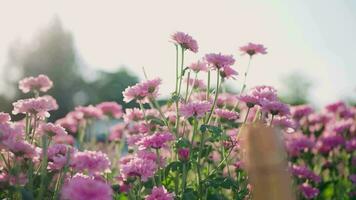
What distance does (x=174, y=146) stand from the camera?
311 cm

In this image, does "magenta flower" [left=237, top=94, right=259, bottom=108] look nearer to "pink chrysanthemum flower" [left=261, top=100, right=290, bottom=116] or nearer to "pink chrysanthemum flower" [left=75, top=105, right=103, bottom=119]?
"pink chrysanthemum flower" [left=261, top=100, right=290, bottom=116]

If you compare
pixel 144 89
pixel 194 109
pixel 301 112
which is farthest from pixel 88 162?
pixel 301 112

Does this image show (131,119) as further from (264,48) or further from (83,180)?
(83,180)

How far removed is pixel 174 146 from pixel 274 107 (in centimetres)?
63

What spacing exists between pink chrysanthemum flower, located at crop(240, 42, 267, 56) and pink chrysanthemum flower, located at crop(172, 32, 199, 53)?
0.65 meters

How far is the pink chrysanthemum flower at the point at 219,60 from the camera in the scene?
3.41 m

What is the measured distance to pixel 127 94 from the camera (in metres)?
3.48

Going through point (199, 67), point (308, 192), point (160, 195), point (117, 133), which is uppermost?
point (199, 67)

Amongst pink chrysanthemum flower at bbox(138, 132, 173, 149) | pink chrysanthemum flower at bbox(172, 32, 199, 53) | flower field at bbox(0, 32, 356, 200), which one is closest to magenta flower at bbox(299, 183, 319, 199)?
flower field at bbox(0, 32, 356, 200)

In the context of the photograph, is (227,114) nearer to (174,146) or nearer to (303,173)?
(174,146)

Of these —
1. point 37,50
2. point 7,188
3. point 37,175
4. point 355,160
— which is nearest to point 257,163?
point 7,188

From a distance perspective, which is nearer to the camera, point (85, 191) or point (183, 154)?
point (85, 191)

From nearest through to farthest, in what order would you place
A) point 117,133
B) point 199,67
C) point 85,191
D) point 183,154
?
point 85,191, point 183,154, point 199,67, point 117,133

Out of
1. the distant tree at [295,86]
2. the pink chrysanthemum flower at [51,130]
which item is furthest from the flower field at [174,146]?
the distant tree at [295,86]
